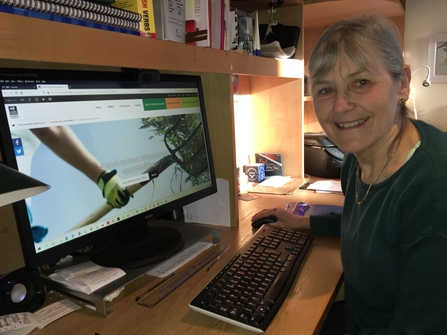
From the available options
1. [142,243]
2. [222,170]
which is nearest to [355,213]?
[222,170]

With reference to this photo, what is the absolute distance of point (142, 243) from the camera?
1045 mm

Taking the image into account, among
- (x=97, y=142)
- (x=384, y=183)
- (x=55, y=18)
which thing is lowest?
(x=384, y=183)

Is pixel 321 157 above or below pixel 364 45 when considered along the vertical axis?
below

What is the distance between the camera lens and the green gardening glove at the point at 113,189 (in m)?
0.89

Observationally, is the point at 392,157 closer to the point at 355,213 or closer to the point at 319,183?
the point at 355,213

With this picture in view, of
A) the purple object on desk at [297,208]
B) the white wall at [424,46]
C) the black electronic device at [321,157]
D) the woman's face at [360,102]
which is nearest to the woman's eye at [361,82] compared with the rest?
the woman's face at [360,102]

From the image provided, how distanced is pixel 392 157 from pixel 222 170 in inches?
23.0

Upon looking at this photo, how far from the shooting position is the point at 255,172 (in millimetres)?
1963

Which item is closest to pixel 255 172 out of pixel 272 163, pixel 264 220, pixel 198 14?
pixel 272 163

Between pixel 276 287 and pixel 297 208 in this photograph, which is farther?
pixel 297 208

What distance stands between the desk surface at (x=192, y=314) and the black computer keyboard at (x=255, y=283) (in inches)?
1.0

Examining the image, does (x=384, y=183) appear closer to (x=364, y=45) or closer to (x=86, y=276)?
(x=364, y=45)

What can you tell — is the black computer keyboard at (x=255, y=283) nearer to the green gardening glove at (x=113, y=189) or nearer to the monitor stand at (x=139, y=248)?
the monitor stand at (x=139, y=248)

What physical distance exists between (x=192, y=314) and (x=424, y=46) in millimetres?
2413
